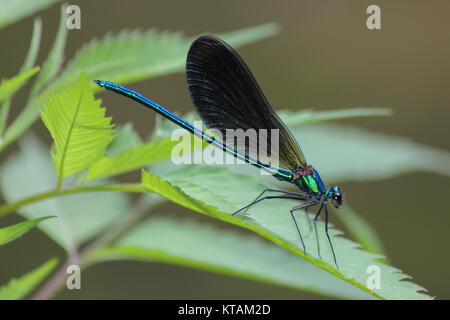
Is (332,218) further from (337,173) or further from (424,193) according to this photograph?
(337,173)

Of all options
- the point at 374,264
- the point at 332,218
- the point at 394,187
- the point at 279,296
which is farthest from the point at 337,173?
the point at 394,187

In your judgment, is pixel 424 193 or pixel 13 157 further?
pixel 424 193

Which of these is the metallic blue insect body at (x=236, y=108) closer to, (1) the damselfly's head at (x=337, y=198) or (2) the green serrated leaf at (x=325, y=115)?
(1) the damselfly's head at (x=337, y=198)

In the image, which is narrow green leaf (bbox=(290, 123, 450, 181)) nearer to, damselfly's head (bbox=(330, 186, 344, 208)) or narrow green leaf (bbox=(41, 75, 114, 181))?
damselfly's head (bbox=(330, 186, 344, 208))

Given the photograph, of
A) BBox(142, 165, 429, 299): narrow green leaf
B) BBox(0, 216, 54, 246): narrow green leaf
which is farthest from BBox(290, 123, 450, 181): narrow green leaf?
BBox(0, 216, 54, 246): narrow green leaf

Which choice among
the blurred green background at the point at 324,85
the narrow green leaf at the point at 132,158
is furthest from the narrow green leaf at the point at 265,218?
the blurred green background at the point at 324,85

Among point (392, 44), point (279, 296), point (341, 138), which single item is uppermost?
point (392, 44)

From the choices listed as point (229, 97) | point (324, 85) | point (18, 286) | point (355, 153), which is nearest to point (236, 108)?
point (229, 97)
